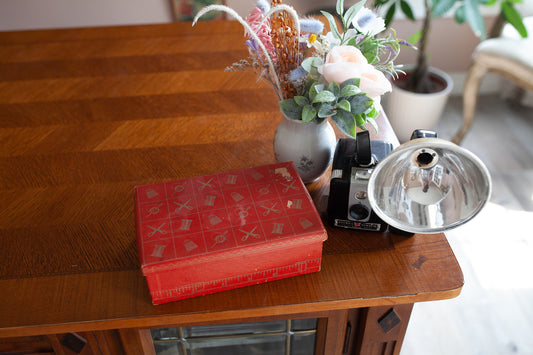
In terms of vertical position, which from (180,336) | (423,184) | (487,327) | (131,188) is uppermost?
(423,184)

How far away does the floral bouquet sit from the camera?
0.73 m

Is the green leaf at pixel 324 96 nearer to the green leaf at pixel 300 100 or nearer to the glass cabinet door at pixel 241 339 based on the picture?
the green leaf at pixel 300 100

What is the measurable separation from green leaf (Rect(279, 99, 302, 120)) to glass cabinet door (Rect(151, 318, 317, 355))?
39 centimetres

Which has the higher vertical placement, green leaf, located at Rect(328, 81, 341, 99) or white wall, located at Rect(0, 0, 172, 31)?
green leaf, located at Rect(328, 81, 341, 99)

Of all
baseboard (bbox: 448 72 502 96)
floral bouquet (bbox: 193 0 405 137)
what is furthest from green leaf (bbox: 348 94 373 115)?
baseboard (bbox: 448 72 502 96)

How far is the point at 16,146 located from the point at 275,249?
0.75 meters

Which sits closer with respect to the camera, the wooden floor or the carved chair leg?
the wooden floor

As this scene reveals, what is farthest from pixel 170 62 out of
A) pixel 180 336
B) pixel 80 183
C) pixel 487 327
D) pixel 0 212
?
pixel 487 327

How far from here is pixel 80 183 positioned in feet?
3.23

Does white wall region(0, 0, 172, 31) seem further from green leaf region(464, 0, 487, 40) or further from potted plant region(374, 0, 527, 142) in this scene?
green leaf region(464, 0, 487, 40)

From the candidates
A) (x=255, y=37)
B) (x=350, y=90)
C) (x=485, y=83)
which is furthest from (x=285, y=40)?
(x=485, y=83)

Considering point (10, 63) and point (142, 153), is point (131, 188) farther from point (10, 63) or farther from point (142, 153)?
point (10, 63)

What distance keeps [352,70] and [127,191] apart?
53 centimetres

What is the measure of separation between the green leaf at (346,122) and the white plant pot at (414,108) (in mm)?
1523
